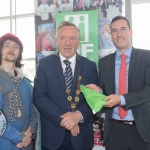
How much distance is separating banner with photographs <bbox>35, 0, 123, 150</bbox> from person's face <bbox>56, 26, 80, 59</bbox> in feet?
2.96

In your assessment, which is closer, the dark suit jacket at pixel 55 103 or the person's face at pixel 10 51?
the dark suit jacket at pixel 55 103

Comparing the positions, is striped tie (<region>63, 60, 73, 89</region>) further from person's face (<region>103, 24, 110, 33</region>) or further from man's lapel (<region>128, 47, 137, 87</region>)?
person's face (<region>103, 24, 110, 33</region>)

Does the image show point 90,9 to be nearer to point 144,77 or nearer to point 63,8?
→ point 63,8

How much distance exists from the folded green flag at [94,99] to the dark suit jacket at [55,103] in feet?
0.71

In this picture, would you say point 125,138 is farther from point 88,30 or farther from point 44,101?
point 88,30

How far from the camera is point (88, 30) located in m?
3.33

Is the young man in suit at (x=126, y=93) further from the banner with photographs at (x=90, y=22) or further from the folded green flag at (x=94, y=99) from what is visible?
the banner with photographs at (x=90, y=22)

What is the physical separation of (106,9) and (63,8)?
0.69m

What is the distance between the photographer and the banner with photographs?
327 centimetres

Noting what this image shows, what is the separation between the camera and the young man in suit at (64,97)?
2.21 meters

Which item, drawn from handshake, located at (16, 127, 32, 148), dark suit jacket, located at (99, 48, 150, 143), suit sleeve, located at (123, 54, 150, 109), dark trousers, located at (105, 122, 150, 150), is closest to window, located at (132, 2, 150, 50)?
dark suit jacket, located at (99, 48, 150, 143)

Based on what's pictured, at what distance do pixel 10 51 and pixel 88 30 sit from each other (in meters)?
1.34

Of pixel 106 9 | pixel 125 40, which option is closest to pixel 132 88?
pixel 125 40

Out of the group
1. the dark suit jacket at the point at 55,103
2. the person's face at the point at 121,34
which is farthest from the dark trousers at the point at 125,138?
the person's face at the point at 121,34
